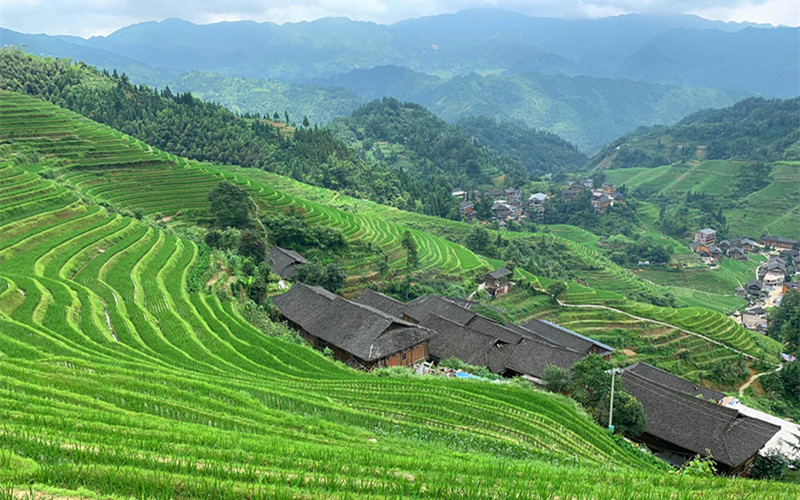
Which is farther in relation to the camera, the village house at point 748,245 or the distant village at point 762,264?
the village house at point 748,245

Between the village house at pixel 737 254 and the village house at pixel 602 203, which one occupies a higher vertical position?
the village house at pixel 602 203

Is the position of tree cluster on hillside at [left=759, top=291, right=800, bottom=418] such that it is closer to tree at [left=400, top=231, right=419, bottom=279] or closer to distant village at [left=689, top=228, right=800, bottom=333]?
distant village at [left=689, top=228, right=800, bottom=333]

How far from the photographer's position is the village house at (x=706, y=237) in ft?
260

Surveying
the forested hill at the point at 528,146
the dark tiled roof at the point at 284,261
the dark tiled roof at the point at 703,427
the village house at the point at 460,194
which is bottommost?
the dark tiled roof at the point at 703,427

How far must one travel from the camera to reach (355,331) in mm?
22828

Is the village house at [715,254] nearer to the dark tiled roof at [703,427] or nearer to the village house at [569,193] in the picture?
the village house at [569,193]

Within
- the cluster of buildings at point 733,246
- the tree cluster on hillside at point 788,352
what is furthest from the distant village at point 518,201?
the tree cluster on hillside at point 788,352

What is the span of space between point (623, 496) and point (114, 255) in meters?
23.4

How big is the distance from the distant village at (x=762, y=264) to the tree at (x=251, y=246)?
52.0 meters

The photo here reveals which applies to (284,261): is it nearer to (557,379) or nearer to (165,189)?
(165,189)

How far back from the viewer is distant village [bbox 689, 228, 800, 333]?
55.4 metres

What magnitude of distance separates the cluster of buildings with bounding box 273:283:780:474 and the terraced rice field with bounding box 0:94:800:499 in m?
4.85

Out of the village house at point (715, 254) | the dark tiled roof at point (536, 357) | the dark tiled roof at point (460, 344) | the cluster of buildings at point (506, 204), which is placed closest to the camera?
the dark tiled roof at point (536, 357)

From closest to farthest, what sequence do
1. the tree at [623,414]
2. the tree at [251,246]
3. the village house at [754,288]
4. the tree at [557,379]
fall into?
the tree at [623,414], the tree at [557,379], the tree at [251,246], the village house at [754,288]
